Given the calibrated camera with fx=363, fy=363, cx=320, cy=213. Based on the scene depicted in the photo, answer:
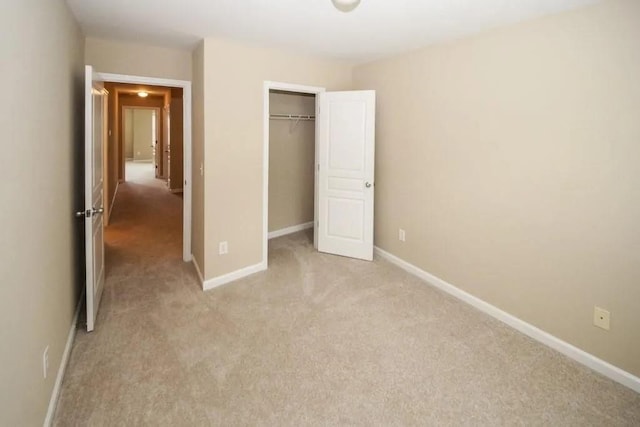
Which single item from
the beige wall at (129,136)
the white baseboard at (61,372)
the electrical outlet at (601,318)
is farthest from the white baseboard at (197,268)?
the beige wall at (129,136)

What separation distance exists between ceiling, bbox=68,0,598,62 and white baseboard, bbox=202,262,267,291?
85.9 inches

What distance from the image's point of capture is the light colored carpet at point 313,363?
1.90 meters

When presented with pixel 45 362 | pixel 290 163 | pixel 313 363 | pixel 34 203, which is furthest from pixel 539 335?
pixel 290 163

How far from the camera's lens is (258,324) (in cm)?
278

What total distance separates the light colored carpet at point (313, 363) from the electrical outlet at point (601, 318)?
1.01 ft

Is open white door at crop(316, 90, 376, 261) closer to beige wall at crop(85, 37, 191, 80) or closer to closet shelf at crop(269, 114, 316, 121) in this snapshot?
closet shelf at crop(269, 114, 316, 121)

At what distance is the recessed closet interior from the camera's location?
503 cm

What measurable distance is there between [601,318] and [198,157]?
3.47m

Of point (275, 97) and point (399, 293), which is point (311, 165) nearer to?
point (275, 97)

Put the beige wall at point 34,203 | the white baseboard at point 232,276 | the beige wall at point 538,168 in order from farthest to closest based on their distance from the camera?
the white baseboard at point 232,276
the beige wall at point 538,168
the beige wall at point 34,203

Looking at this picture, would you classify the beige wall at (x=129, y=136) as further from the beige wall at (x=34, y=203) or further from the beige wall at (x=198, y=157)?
the beige wall at (x=34, y=203)

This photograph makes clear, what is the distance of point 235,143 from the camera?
348 centimetres

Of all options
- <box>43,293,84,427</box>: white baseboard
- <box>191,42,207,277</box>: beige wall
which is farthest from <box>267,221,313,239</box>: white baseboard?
<box>43,293,84,427</box>: white baseboard

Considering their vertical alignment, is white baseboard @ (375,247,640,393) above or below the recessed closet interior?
below
